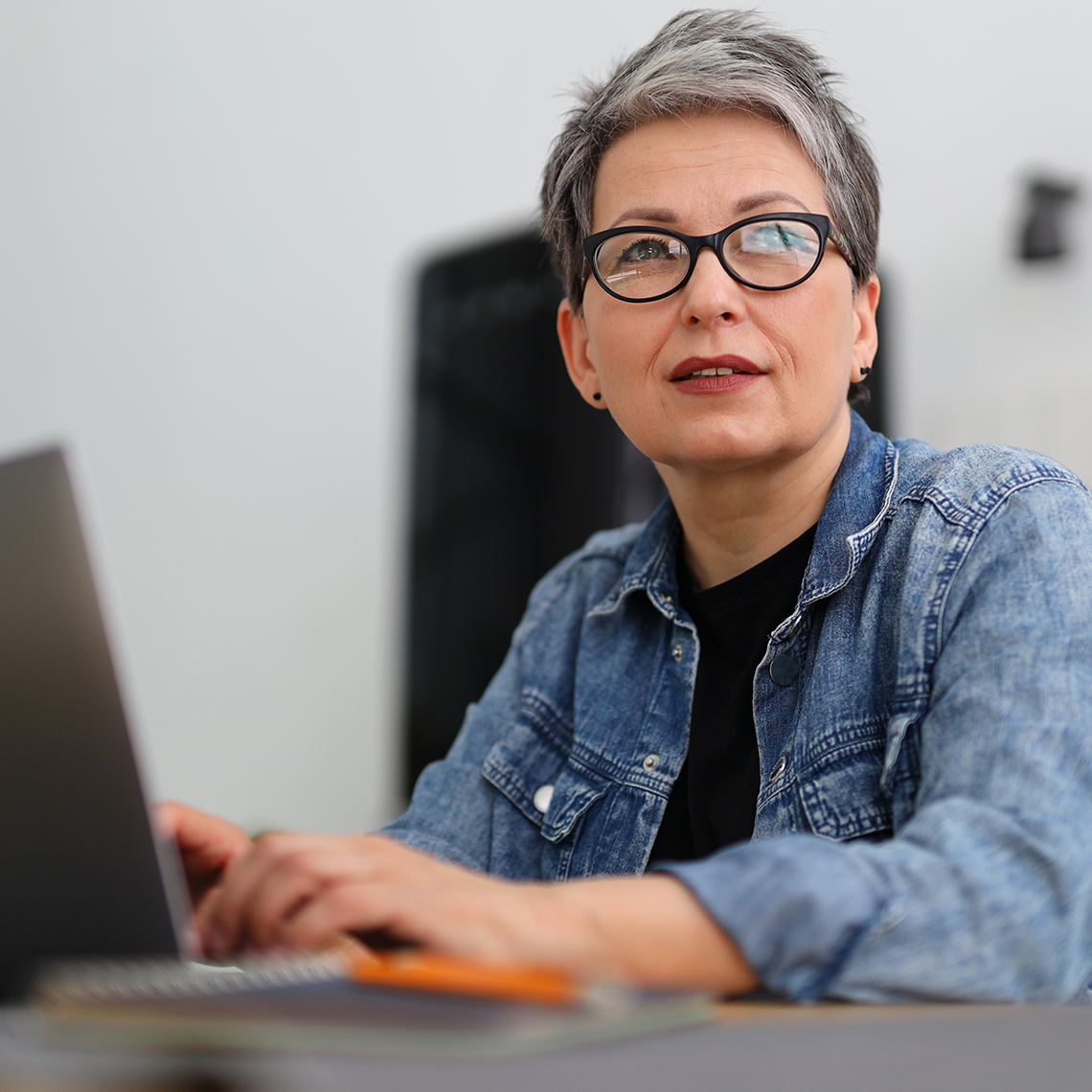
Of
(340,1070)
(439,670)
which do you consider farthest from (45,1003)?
(439,670)

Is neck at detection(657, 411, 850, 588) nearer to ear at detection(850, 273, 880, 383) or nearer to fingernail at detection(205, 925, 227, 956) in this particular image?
ear at detection(850, 273, 880, 383)

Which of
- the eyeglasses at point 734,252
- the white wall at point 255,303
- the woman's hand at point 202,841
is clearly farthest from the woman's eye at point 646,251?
the white wall at point 255,303

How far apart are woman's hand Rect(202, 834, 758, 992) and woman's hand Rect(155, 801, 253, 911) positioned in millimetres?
235

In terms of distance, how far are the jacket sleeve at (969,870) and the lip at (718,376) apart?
382 mm

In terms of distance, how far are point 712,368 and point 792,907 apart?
629 millimetres

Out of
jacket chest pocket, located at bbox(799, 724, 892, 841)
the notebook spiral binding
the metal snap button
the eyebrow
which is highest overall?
the eyebrow

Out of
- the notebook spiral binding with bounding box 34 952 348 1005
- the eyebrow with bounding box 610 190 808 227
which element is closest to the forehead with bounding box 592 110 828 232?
the eyebrow with bounding box 610 190 808 227

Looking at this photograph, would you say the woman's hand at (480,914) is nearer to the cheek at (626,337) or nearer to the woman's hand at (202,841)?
the woman's hand at (202,841)

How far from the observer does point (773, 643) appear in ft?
3.66

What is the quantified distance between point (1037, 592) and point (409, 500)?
1.79 meters

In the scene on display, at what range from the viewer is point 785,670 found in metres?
1.11

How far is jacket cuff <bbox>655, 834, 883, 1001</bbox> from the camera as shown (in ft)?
2.05

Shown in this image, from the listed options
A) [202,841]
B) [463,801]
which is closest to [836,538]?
[463,801]

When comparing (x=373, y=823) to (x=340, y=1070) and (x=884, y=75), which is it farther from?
(x=340, y=1070)
